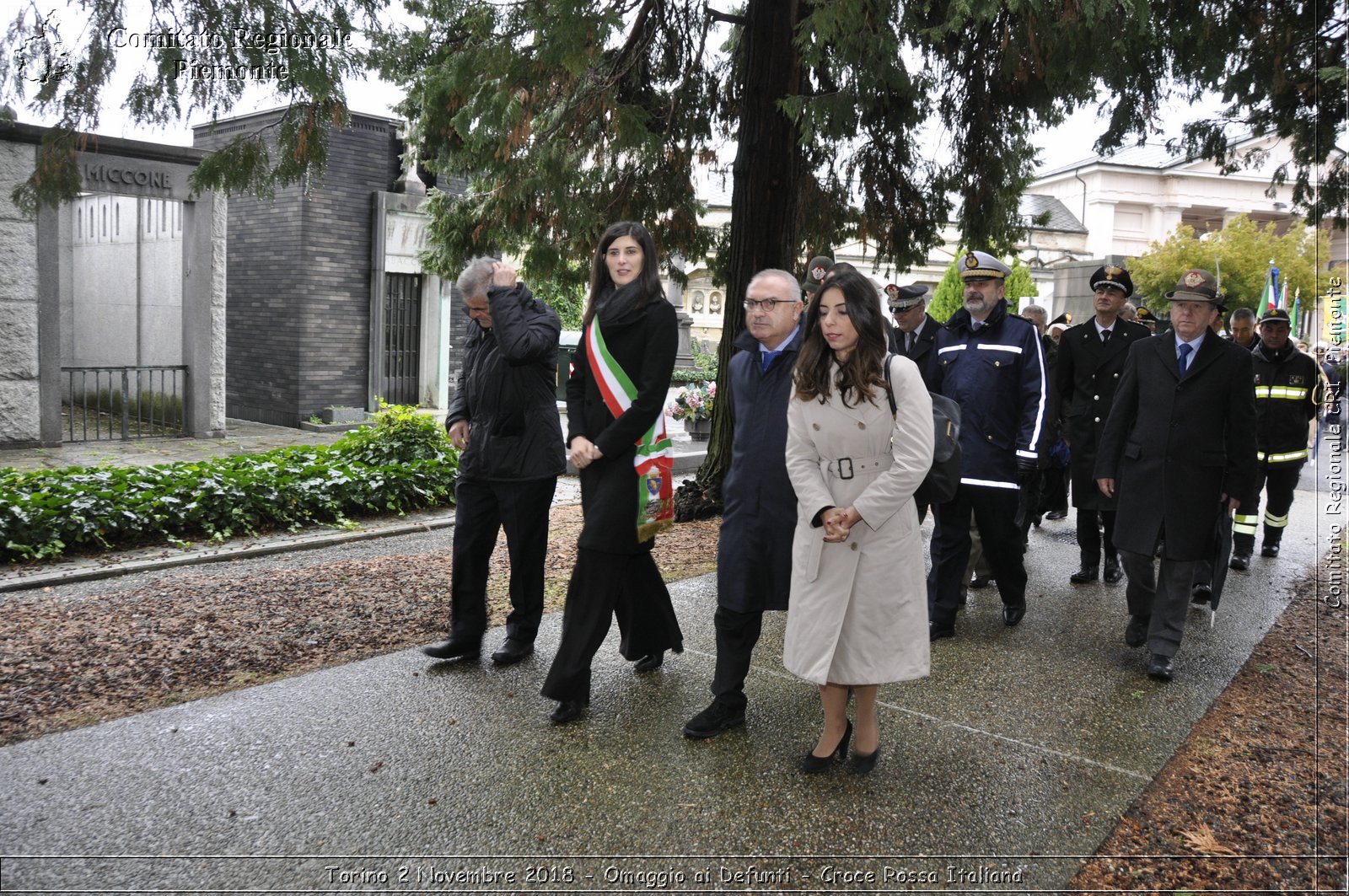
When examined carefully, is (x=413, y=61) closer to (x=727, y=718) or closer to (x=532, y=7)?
(x=532, y=7)

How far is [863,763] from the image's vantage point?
3904 mm

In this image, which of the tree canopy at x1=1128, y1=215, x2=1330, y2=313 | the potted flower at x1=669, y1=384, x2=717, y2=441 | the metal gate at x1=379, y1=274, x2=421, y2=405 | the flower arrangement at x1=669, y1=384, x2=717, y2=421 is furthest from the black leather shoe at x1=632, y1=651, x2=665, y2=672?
the metal gate at x1=379, y1=274, x2=421, y2=405

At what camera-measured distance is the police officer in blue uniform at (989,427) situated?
5.76 m

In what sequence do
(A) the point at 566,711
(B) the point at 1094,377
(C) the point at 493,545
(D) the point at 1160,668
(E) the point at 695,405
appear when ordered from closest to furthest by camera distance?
(A) the point at 566,711 < (C) the point at 493,545 < (D) the point at 1160,668 < (B) the point at 1094,377 < (E) the point at 695,405

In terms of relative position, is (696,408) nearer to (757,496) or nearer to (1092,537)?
(1092,537)

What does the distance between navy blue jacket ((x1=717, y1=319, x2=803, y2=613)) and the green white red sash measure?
0.35 meters

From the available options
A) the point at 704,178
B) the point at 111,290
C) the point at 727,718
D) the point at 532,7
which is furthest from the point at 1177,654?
the point at 111,290

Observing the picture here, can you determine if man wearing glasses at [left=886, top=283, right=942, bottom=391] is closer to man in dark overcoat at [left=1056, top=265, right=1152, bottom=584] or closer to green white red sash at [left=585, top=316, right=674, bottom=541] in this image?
man in dark overcoat at [left=1056, top=265, right=1152, bottom=584]

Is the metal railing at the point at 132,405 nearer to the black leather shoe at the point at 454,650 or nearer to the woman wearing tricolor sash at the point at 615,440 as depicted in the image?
the black leather shoe at the point at 454,650

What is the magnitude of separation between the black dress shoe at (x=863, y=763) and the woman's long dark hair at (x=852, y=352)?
4.29ft

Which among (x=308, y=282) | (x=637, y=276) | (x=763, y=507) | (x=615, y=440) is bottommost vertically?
(x=763, y=507)

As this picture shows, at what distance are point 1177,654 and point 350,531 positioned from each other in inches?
229

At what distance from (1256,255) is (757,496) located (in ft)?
19.0

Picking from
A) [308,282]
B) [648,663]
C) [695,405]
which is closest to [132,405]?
[308,282]
